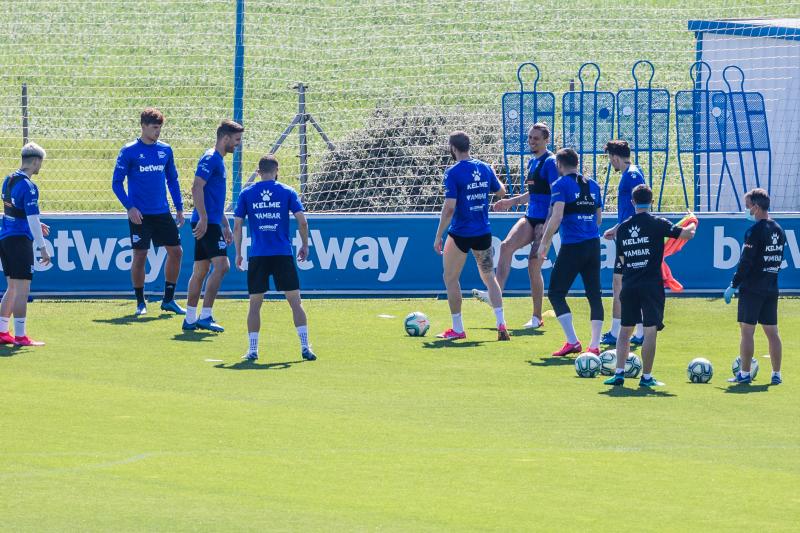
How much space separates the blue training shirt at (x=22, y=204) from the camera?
552 inches

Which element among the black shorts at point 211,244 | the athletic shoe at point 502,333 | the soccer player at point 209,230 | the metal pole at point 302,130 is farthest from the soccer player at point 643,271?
the metal pole at point 302,130

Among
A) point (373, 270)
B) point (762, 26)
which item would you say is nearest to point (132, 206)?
point (373, 270)

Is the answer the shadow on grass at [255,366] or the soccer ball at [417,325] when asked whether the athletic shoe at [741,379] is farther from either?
the shadow on grass at [255,366]

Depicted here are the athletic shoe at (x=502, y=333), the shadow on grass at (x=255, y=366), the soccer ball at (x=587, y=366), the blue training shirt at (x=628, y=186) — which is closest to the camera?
the soccer ball at (x=587, y=366)

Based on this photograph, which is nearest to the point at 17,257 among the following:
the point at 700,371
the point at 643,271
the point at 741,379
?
the point at 643,271

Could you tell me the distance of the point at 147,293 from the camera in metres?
18.8

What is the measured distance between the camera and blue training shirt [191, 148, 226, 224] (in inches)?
619

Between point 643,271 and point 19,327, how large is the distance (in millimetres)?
6574

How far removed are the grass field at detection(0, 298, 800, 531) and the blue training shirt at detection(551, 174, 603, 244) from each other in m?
1.32

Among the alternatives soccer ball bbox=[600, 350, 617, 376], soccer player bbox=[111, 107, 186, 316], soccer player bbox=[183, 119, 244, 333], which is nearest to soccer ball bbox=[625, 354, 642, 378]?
soccer ball bbox=[600, 350, 617, 376]

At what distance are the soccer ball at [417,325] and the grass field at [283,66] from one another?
10178 mm

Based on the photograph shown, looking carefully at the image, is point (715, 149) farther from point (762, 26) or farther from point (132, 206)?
point (132, 206)

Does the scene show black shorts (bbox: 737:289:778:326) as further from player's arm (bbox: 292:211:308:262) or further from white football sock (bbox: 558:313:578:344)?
player's arm (bbox: 292:211:308:262)

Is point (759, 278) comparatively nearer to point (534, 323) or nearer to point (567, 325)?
point (567, 325)
